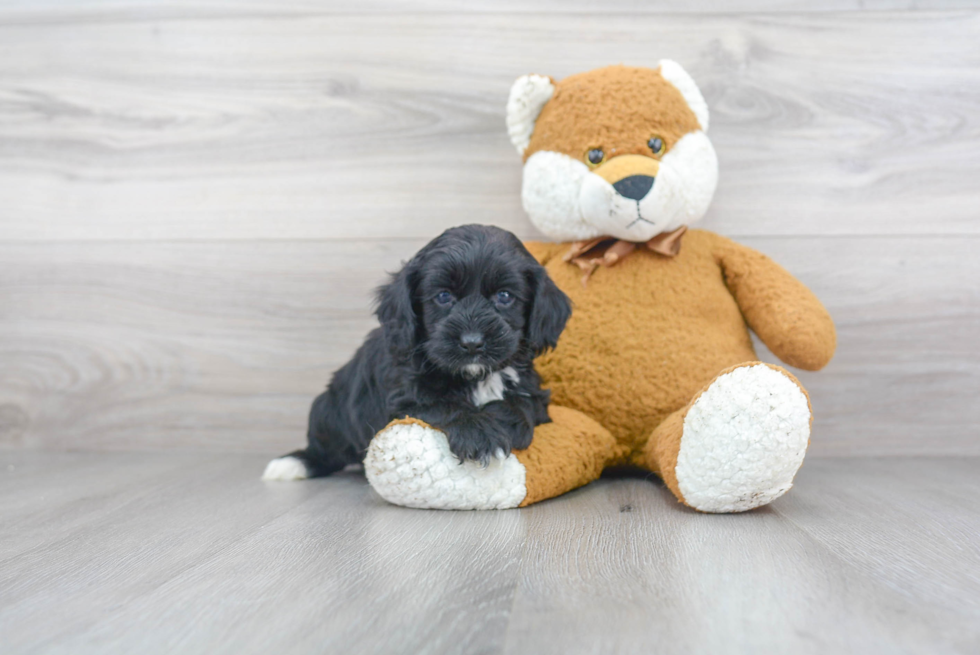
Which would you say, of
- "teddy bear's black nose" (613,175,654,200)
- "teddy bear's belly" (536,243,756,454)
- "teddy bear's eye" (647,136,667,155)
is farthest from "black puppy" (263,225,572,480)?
"teddy bear's eye" (647,136,667,155)

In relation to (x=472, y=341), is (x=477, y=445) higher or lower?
lower

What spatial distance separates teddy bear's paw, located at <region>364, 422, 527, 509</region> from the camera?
1.17 meters

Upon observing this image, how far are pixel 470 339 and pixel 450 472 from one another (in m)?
0.22

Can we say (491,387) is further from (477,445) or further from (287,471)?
(287,471)

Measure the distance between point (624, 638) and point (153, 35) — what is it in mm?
1937

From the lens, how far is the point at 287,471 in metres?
1.59

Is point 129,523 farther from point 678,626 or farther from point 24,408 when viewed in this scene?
point 24,408

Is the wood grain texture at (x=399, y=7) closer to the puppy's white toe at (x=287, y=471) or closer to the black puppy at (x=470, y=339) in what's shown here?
the black puppy at (x=470, y=339)

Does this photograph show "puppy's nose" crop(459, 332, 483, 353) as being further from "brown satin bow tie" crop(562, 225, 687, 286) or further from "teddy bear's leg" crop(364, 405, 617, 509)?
"brown satin bow tie" crop(562, 225, 687, 286)

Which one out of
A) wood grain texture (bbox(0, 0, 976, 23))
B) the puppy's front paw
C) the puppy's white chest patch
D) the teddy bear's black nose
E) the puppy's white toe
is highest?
wood grain texture (bbox(0, 0, 976, 23))

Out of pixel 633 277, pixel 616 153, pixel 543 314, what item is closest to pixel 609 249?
pixel 633 277

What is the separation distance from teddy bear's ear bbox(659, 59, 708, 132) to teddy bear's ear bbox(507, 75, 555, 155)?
0.25 m

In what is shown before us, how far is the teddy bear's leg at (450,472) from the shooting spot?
3.85 ft

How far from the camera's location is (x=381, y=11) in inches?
74.3
